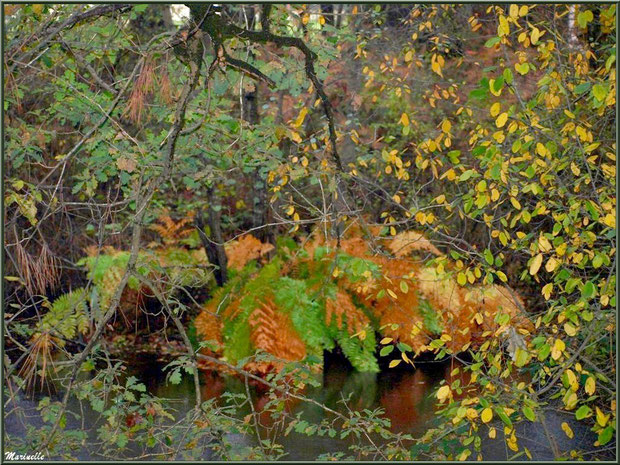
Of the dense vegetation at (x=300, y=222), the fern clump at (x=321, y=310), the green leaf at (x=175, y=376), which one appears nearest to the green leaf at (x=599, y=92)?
the dense vegetation at (x=300, y=222)

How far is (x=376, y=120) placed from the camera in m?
10.8

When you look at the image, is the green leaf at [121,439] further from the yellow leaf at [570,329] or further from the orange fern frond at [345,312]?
the orange fern frond at [345,312]

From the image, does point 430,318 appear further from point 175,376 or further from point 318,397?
point 175,376

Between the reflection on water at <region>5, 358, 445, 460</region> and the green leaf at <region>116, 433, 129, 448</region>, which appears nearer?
the green leaf at <region>116, 433, 129, 448</region>

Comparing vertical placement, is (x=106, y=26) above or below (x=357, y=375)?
above

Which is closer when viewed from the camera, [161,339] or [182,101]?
[182,101]

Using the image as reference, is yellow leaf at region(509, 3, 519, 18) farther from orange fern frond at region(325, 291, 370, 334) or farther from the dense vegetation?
orange fern frond at region(325, 291, 370, 334)

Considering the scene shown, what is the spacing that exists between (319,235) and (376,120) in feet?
9.13

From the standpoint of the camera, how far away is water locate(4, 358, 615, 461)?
5.43 m

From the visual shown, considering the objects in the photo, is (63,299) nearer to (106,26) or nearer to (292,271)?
(292,271)

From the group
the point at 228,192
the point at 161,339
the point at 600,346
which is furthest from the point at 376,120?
the point at 600,346

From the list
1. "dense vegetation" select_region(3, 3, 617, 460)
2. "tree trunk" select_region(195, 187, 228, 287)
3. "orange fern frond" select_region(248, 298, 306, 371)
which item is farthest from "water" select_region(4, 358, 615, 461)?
"tree trunk" select_region(195, 187, 228, 287)

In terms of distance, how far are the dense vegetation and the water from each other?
5.0 inches

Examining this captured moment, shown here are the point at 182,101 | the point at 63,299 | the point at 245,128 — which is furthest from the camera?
the point at 63,299
